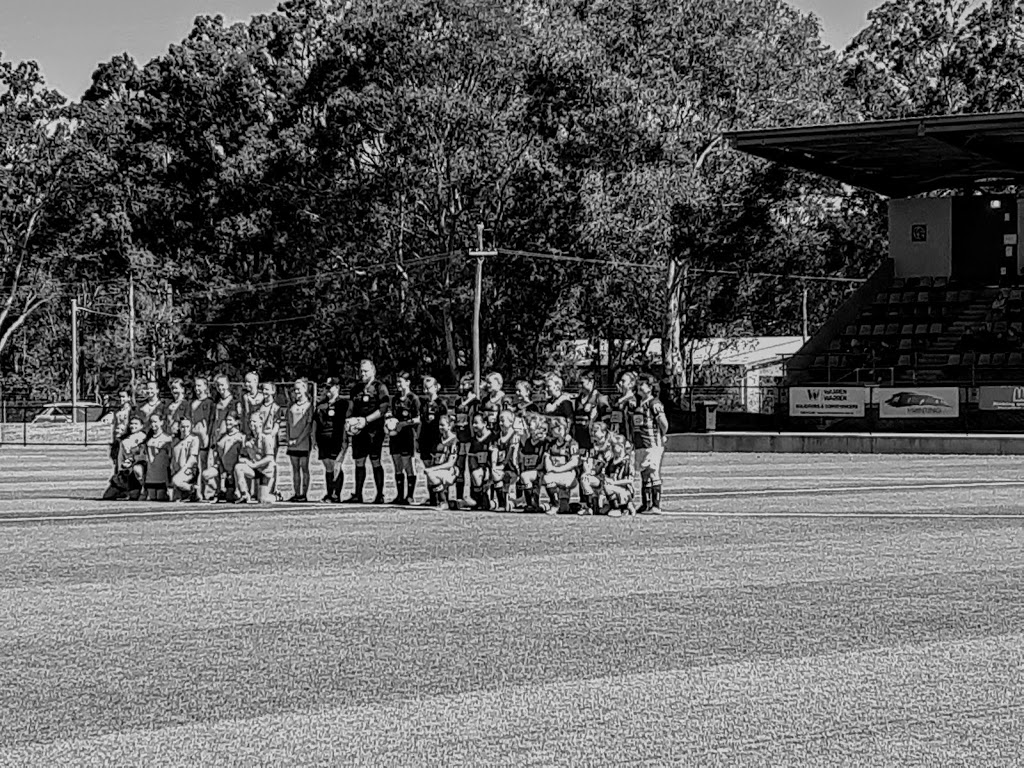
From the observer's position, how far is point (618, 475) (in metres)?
17.8

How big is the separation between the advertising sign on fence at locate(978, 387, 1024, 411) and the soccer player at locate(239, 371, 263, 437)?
20.9 m

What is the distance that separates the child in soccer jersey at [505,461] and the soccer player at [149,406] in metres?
4.72

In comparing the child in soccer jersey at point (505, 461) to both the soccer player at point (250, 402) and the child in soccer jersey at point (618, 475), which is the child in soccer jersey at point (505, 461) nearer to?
the child in soccer jersey at point (618, 475)

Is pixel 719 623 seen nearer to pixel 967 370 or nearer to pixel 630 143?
pixel 967 370

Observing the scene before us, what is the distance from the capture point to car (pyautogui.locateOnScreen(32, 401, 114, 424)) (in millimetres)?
53906

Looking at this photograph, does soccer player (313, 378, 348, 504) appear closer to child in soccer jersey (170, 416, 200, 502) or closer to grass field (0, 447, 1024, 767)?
child in soccer jersey (170, 416, 200, 502)

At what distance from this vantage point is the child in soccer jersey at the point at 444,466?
61.9 feet

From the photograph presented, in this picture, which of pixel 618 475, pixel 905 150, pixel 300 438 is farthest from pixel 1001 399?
pixel 300 438

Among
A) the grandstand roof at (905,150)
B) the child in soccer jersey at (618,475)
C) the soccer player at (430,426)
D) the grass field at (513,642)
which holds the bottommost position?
the grass field at (513,642)

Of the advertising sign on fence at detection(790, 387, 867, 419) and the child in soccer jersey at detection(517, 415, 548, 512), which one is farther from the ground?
the advertising sign on fence at detection(790, 387, 867, 419)

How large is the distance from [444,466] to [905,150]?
97.5ft

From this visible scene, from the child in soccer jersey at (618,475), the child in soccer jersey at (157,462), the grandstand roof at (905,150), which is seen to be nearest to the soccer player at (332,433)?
the child in soccer jersey at (157,462)

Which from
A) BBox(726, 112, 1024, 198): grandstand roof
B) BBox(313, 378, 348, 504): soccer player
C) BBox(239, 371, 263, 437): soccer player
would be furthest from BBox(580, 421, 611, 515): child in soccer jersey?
BBox(726, 112, 1024, 198): grandstand roof

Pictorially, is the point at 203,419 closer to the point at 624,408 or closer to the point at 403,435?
the point at 403,435
